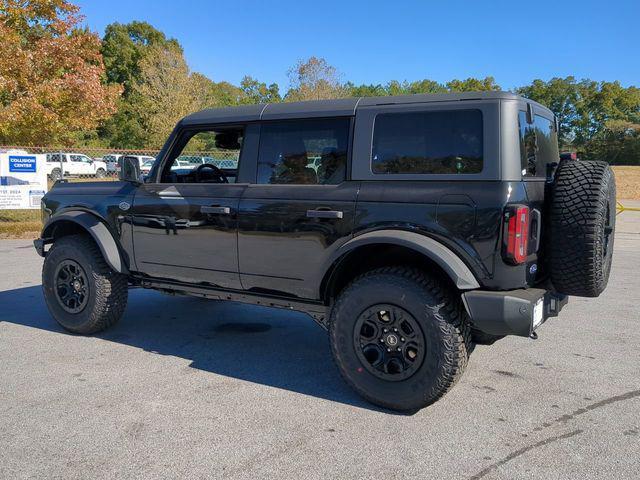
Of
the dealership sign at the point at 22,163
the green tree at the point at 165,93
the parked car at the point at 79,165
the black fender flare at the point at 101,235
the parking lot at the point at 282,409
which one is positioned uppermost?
the green tree at the point at 165,93

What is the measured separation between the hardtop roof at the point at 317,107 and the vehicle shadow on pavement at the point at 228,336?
1.92 meters

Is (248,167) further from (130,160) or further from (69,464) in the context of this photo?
(69,464)

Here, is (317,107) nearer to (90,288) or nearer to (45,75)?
(90,288)

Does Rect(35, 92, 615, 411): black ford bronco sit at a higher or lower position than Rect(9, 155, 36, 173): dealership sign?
lower

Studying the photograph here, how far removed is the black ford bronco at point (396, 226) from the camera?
3.29m

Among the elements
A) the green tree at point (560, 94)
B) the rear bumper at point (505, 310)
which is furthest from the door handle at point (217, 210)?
the green tree at point (560, 94)

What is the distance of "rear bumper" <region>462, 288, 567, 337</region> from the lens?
126 inches

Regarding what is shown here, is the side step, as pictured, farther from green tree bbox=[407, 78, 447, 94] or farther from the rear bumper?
green tree bbox=[407, 78, 447, 94]

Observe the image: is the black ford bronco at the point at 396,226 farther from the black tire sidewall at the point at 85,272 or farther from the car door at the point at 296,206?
the black tire sidewall at the point at 85,272

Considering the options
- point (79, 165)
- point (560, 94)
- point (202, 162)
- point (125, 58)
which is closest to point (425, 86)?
point (560, 94)

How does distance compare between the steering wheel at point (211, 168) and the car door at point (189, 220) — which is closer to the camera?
the car door at point (189, 220)

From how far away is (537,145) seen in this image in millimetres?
3922

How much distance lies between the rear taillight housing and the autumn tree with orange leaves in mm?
11566

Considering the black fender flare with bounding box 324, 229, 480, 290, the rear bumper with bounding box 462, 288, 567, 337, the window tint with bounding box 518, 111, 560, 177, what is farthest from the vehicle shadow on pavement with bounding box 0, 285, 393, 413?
the window tint with bounding box 518, 111, 560, 177
